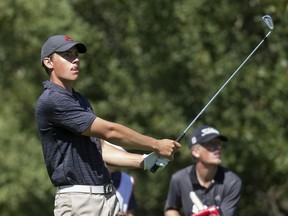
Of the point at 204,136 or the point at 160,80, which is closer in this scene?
the point at 204,136

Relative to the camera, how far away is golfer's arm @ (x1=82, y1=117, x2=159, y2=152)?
24.8ft

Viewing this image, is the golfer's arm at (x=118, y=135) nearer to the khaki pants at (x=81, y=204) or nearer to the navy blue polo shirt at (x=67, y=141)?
the navy blue polo shirt at (x=67, y=141)

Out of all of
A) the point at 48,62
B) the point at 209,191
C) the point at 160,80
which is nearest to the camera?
the point at 48,62

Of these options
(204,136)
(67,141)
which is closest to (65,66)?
(67,141)

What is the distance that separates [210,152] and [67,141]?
3336 mm

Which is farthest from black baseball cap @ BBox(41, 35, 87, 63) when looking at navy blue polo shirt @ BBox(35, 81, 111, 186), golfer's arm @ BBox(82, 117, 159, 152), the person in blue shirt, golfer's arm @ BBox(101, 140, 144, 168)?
golfer's arm @ BBox(101, 140, 144, 168)

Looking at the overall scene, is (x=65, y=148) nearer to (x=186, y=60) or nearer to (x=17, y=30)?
(x=186, y=60)

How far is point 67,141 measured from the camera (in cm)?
766

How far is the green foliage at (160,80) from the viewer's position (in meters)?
16.2

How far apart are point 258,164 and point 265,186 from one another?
907 millimetres

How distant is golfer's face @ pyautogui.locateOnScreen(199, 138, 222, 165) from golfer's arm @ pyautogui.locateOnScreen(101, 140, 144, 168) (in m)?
2.36

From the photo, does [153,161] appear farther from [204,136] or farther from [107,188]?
[204,136]

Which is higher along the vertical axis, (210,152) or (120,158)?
(210,152)

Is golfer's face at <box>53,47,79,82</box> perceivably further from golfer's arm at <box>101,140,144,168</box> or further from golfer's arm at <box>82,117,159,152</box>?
golfer's arm at <box>101,140,144,168</box>
